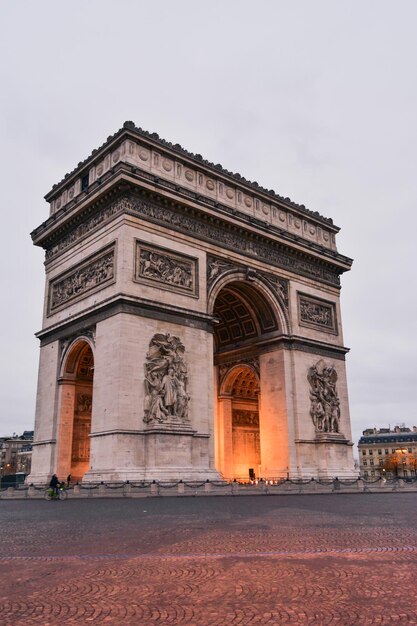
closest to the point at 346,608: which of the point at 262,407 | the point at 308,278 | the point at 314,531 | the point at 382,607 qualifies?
the point at 382,607

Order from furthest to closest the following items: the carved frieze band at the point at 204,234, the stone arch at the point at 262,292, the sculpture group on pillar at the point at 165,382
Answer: the stone arch at the point at 262,292 → the carved frieze band at the point at 204,234 → the sculpture group on pillar at the point at 165,382

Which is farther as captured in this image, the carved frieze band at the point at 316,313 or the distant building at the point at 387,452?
the distant building at the point at 387,452

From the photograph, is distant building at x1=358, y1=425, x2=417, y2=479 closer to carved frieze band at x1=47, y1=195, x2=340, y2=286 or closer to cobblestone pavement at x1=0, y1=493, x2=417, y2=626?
carved frieze band at x1=47, y1=195, x2=340, y2=286

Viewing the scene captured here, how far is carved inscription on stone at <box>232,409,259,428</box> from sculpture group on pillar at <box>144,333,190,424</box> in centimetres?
1220

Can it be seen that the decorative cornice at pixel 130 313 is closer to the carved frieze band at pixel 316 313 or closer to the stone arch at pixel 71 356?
the stone arch at pixel 71 356

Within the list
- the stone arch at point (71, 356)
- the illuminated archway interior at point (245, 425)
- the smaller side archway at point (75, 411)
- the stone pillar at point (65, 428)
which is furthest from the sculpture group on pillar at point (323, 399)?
the stone pillar at point (65, 428)

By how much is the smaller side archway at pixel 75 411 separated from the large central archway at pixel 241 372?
9354mm

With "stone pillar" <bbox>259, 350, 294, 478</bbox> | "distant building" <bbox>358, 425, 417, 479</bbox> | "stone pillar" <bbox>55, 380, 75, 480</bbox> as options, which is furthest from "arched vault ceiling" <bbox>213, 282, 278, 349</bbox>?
"distant building" <bbox>358, 425, 417, 479</bbox>

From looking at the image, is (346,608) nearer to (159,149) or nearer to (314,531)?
(314,531)

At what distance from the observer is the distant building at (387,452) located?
113m

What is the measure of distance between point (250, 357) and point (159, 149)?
1457 cm

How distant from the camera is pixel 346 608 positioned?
16.0 feet

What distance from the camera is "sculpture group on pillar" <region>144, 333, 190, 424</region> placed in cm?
2650

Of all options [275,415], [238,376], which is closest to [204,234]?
[238,376]
